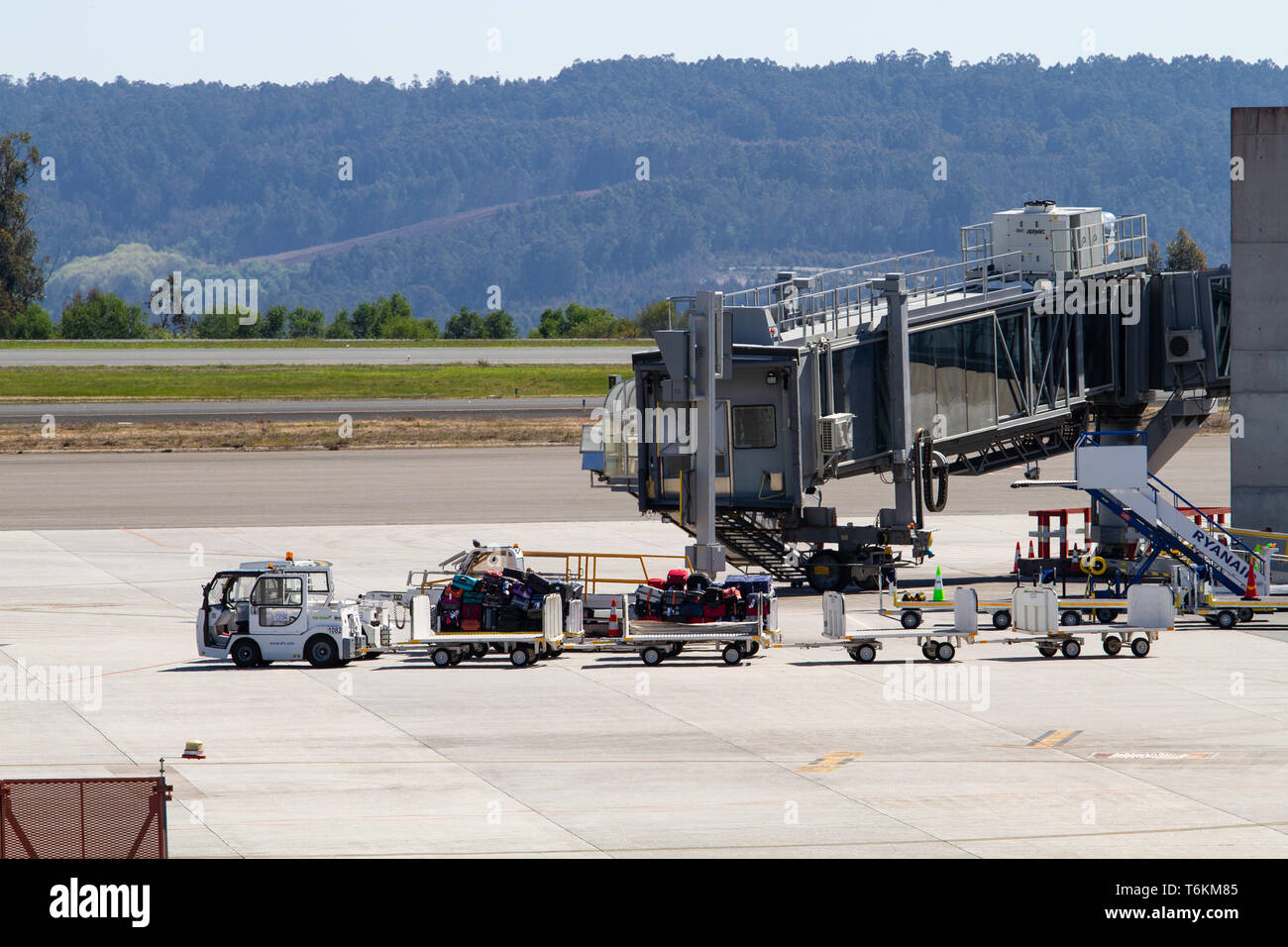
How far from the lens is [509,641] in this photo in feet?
103

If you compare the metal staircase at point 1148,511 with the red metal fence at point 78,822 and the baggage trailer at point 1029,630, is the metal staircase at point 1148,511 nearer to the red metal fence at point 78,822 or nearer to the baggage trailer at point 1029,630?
the baggage trailer at point 1029,630

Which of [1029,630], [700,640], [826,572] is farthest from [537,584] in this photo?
[826,572]

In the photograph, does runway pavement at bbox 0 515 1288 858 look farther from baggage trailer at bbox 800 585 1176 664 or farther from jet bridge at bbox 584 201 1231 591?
jet bridge at bbox 584 201 1231 591

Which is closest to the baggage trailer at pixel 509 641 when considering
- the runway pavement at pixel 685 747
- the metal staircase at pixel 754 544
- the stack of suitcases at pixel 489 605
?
the stack of suitcases at pixel 489 605

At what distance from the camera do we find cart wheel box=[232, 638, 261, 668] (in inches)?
1240

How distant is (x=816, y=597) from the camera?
4234 centimetres

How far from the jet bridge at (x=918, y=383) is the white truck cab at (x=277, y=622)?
8.06 metres

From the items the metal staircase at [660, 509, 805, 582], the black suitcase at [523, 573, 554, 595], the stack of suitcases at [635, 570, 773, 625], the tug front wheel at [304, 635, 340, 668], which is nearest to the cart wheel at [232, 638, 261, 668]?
the tug front wheel at [304, 635, 340, 668]

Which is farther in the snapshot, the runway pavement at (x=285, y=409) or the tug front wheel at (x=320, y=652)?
the runway pavement at (x=285, y=409)

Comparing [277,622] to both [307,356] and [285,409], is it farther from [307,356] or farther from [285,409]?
[307,356]

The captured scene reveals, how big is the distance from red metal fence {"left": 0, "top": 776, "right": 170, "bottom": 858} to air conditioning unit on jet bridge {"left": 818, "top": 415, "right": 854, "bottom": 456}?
88.6 ft

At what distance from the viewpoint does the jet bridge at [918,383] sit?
4003 centimetres

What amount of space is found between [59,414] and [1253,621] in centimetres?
7645

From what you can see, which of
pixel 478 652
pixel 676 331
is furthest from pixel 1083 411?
pixel 478 652
